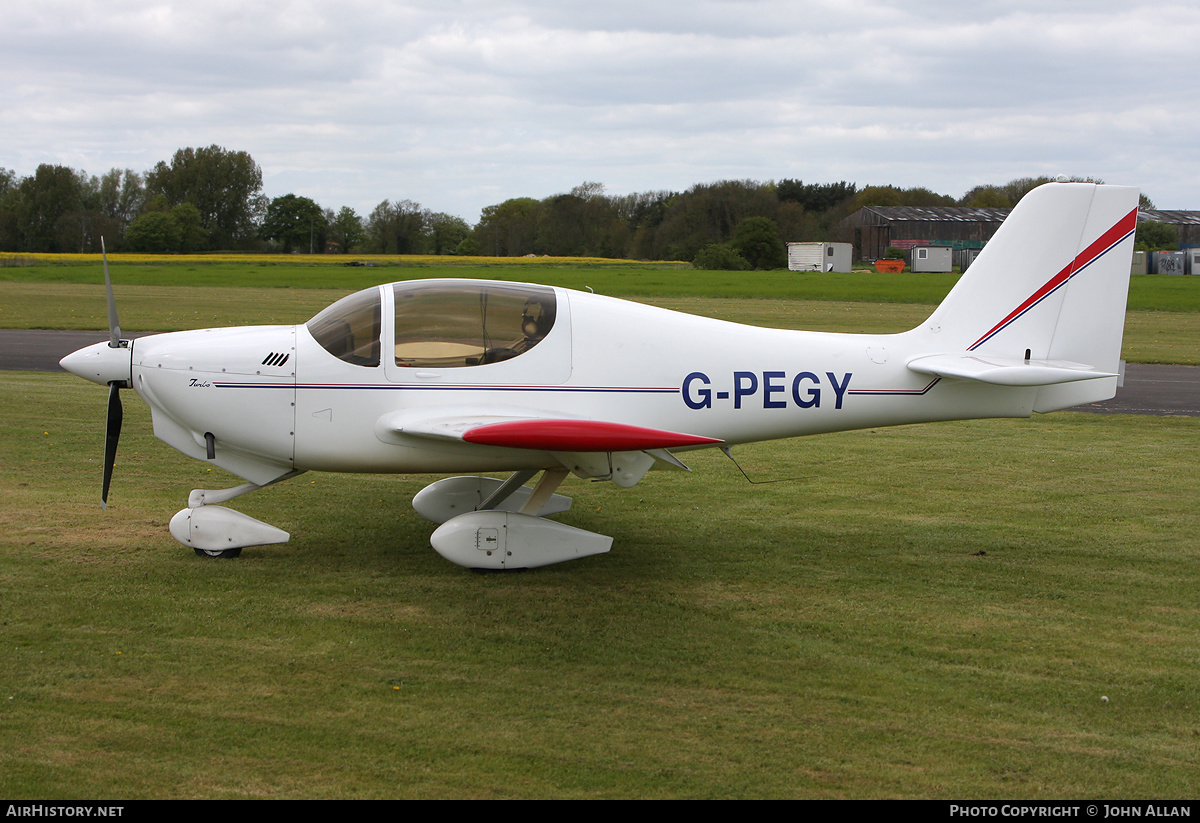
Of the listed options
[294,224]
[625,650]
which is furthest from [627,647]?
[294,224]

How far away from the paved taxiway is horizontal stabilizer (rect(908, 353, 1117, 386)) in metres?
7.80

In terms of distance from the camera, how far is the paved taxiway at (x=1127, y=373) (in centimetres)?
1416

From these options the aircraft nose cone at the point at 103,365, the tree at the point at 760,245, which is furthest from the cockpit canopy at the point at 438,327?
the tree at the point at 760,245

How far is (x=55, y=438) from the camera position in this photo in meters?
10.5

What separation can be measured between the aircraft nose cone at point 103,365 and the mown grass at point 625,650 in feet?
4.26

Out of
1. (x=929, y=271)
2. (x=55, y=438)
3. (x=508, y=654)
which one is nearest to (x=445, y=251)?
(x=929, y=271)

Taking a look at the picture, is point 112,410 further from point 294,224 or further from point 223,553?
point 294,224

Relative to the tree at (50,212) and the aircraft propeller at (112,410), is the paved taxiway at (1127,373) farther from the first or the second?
the tree at (50,212)

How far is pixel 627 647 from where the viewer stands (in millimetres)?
5359

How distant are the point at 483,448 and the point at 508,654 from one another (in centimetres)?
156

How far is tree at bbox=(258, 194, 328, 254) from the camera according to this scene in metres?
100

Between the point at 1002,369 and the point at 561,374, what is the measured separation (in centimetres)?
312
